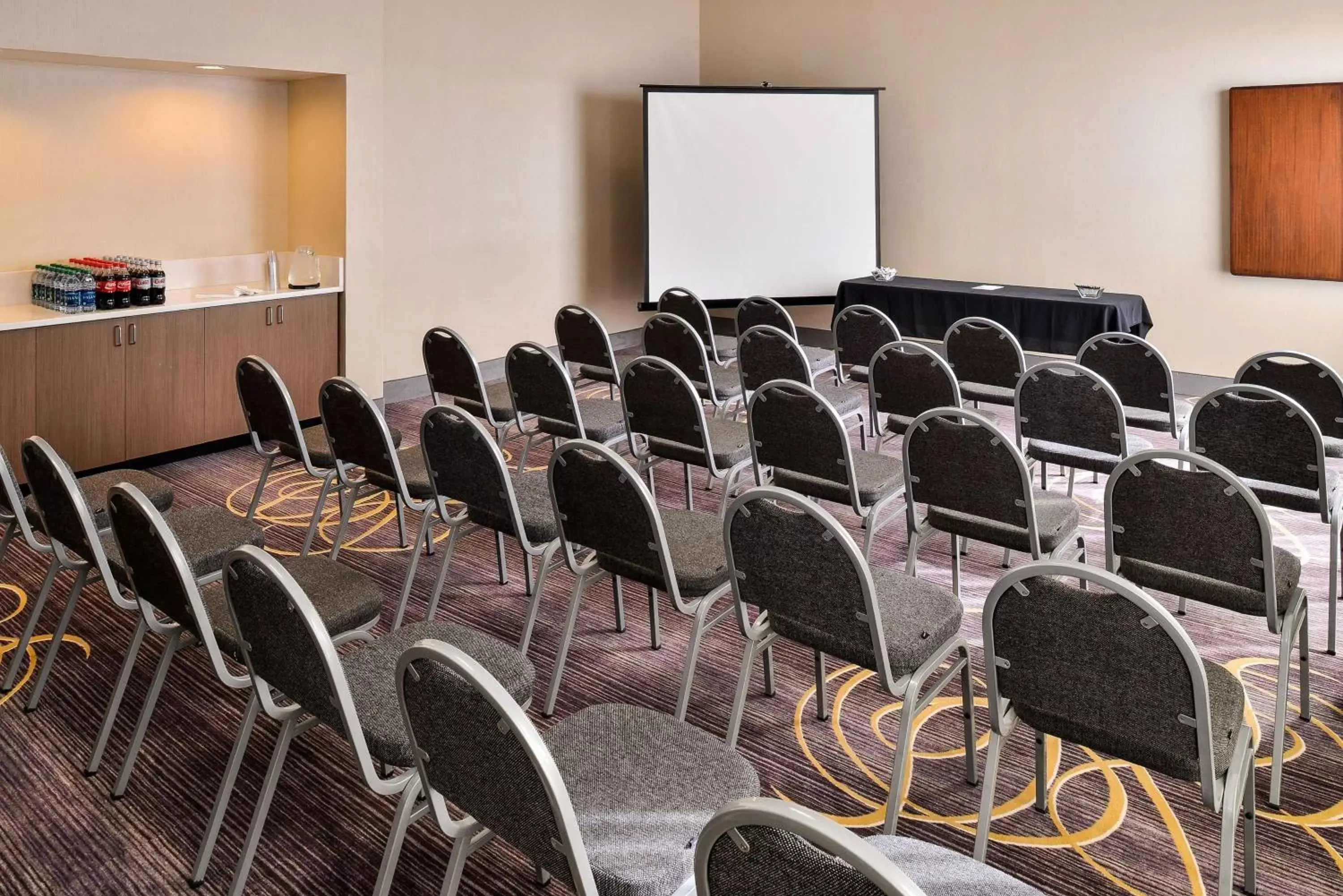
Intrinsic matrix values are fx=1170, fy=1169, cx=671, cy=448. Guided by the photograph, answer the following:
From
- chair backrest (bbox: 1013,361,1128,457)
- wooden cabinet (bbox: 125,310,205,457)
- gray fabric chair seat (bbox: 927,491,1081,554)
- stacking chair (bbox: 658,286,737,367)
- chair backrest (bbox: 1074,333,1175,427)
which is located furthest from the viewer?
stacking chair (bbox: 658,286,737,367)

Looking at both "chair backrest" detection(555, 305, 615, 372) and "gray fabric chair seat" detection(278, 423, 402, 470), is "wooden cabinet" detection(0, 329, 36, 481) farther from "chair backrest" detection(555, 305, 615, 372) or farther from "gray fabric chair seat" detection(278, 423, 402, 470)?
"chair backrest" detection(555, 305, 615, 372)

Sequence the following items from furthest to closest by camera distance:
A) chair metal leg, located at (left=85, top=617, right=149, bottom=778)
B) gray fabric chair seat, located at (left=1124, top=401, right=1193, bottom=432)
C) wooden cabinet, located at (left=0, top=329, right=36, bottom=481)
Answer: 1. wooden cabinet, located at (left=0, top=329, right=36, bottom=481)
2. gray fabric chair seat, located at (left=1124, top=401, right=1193, bottom=432)
3. chair metal leg, located at (left=85, top=617, right=149, bottom=778)

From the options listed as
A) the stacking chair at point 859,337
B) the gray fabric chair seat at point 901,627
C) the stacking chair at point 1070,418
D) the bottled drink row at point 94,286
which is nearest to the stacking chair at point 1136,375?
the stacking chair at point 1070,418

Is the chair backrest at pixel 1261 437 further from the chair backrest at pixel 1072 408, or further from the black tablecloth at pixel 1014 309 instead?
the black tablecloth at pixel 1014 309

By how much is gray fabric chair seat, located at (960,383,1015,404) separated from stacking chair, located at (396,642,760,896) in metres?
3.97

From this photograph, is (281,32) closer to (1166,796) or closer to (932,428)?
(932,428)

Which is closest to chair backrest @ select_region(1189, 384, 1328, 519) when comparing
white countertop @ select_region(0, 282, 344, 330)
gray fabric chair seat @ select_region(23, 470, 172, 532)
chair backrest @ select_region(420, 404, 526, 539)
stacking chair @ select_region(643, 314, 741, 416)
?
chair backrest @ select_region(420, 404, 526, 539)

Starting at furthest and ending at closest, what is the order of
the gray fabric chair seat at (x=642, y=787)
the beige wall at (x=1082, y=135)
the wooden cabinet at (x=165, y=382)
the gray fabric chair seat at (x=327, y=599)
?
the beige wall at (x=1082, y=135) → the wooden cabinet at (x=165, y=382) → the gray fabric chair seat at (x=327, y=599) → the gray fabric chair seat at (x=642, y=787)

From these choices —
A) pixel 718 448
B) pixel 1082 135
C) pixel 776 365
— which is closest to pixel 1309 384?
pixel 776 365

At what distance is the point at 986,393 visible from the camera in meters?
6.10

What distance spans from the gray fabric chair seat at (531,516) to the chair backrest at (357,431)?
0.41 metres

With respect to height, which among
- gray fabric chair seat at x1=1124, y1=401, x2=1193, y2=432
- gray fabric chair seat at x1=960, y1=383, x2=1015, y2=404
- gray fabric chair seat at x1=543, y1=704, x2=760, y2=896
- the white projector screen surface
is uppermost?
the white projector screen surface

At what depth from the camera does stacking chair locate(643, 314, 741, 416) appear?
245 inches

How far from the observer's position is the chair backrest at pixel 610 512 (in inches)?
128
